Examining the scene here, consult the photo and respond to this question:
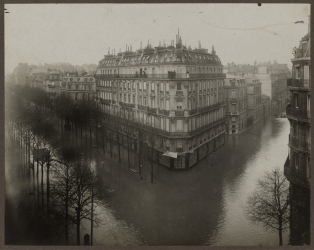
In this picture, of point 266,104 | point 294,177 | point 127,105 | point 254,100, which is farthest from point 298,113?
point 127,105

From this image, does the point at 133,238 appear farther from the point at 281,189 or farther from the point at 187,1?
the point at 187,1

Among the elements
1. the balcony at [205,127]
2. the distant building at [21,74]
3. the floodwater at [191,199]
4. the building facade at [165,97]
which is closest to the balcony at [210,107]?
the building facade at [165,97]

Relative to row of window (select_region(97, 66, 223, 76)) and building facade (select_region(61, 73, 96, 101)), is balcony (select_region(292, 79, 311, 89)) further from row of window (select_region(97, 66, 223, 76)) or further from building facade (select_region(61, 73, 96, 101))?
building facade (select_region(61, 73, 96, 101))

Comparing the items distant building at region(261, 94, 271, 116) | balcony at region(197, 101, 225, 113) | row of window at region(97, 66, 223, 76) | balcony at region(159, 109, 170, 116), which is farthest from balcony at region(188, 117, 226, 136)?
row of window at region(97, 66, 223, 76)

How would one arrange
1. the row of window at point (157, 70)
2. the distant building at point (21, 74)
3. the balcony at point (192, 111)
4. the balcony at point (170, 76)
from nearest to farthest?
the distant building at point (21, 74)
the row of window at point (157, 70)
the balcony at point (170, 76)
the balcony at point (192, 111)

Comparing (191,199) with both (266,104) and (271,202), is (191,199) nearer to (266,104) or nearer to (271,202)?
(271,202)

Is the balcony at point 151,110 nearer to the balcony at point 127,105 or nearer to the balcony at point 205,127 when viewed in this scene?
the balcony at point 127,105

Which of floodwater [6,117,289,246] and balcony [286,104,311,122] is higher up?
balcony [286,104,311,122]
